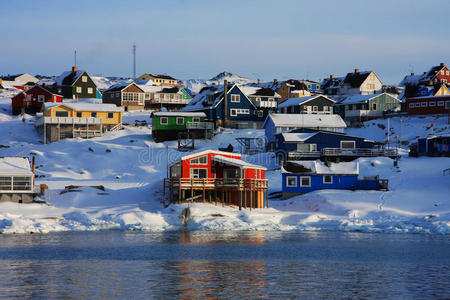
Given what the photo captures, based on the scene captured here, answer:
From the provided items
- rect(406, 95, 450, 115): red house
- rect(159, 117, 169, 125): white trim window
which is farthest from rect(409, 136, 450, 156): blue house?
rect(159, 117, 169, 125): white trim window

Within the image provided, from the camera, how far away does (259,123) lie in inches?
4038

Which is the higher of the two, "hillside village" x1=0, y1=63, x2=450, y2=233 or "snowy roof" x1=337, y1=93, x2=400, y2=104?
"snowy roof" x1=337, y1=93, x2=400, y2=104

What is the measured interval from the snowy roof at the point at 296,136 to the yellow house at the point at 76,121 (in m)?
25.8

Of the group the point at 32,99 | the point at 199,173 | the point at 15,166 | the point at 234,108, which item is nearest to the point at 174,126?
the point at 234,108

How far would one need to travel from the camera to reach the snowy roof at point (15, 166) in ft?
188

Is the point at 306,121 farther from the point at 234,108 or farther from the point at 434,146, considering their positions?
the point at 434,146

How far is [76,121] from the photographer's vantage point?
86938mm

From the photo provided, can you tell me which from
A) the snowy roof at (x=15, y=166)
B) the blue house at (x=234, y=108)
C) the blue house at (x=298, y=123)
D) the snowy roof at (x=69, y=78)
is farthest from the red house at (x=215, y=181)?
the snowy roof at (x=69, y=78)

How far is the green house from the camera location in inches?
3428

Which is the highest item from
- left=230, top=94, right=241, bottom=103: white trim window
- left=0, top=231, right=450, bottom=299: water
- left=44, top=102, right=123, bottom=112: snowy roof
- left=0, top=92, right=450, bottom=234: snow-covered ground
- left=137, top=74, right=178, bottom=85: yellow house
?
left=137, top=74, right=178, bottom=85: yellow house

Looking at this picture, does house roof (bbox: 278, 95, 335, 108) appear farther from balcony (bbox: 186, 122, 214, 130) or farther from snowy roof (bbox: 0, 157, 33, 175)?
snowy roof (bbox: 0, 157, 33, 175)

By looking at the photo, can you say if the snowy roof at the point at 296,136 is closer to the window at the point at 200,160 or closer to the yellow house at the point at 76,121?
the window at the point at 200,160

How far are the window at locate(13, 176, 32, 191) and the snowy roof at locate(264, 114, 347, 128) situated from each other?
37605 mm

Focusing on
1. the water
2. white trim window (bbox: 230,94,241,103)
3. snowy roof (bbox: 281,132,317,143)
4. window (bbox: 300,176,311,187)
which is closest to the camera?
the water
